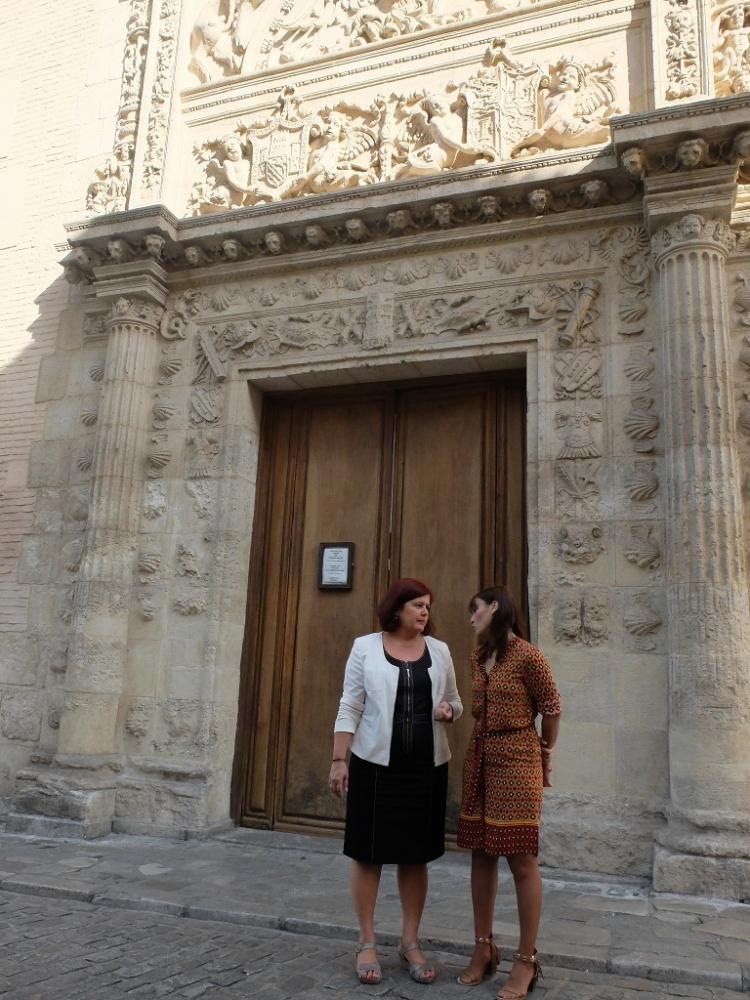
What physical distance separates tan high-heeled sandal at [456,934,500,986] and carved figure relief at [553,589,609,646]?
2.35 metres

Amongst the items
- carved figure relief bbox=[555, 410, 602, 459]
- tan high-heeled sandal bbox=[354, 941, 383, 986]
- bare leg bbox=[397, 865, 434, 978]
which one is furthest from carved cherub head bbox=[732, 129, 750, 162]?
tan high-heeled sandal bbox=[354, 941, 383, 986]

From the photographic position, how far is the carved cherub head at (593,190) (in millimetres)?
5859

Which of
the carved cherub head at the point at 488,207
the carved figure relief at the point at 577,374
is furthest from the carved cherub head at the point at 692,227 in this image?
the carved cherub head at the point at 488,207

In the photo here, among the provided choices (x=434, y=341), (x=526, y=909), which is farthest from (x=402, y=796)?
(x=434, y=341)

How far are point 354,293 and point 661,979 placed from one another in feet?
16.6

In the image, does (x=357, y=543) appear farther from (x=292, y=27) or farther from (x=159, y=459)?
(x=292, y=27)

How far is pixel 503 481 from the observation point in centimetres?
634

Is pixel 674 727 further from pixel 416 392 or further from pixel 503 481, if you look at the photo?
pixel 416 392

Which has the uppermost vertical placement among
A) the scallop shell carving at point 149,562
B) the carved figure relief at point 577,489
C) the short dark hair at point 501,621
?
the carved figure relief at point 577,489

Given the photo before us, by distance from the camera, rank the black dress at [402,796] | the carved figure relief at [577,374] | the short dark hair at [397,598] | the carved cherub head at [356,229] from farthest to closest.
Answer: the carved cherub head at [356,229], the carved figure relief at [577,374], the short dark hair at [397,598], the black dress at [402,796]

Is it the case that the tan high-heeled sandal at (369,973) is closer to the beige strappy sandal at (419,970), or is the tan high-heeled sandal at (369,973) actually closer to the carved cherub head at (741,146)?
the beige strappy sandal at (419,970)

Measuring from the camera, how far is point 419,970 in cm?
338

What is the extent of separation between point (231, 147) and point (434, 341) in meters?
2.89

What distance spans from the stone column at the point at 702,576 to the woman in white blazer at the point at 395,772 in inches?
74.1
